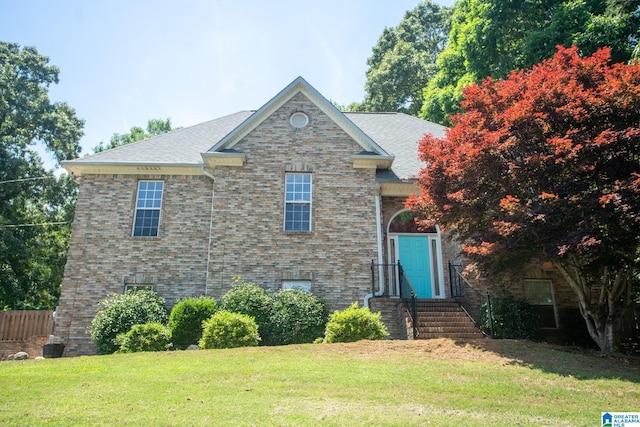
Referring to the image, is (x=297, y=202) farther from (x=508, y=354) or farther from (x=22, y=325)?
(x=22, y=325)

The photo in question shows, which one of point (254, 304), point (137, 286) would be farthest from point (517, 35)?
point (137, 286)

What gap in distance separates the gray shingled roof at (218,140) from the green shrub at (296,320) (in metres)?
5.03

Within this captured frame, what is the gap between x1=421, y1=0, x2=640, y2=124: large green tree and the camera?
691 inches

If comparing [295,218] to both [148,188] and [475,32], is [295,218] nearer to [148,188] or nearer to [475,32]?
[148,188]

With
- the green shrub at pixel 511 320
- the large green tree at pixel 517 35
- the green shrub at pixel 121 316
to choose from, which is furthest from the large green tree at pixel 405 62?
the green shrub at pixel 121 316

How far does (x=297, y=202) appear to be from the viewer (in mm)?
15320

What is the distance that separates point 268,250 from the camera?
48.2 feet

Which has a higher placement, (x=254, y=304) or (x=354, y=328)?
(x=254, y=304)

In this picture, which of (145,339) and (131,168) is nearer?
(145,339)

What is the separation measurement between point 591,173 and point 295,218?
27.5 feet

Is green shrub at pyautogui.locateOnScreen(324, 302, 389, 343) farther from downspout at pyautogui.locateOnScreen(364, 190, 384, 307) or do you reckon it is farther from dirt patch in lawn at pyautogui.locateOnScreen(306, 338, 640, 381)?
downspout at pyautogui.locateOnScreen(364, 190, 384, 307)

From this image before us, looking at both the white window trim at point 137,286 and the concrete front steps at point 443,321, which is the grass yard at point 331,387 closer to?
the concrete front steps at point 443,321

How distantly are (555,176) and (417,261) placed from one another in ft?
20.9

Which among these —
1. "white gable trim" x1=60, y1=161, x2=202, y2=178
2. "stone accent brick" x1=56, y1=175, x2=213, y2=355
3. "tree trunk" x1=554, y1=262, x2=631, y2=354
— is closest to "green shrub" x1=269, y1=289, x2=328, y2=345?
"stone accent brick" x1=56, y1=175, x2=213, y2=355
